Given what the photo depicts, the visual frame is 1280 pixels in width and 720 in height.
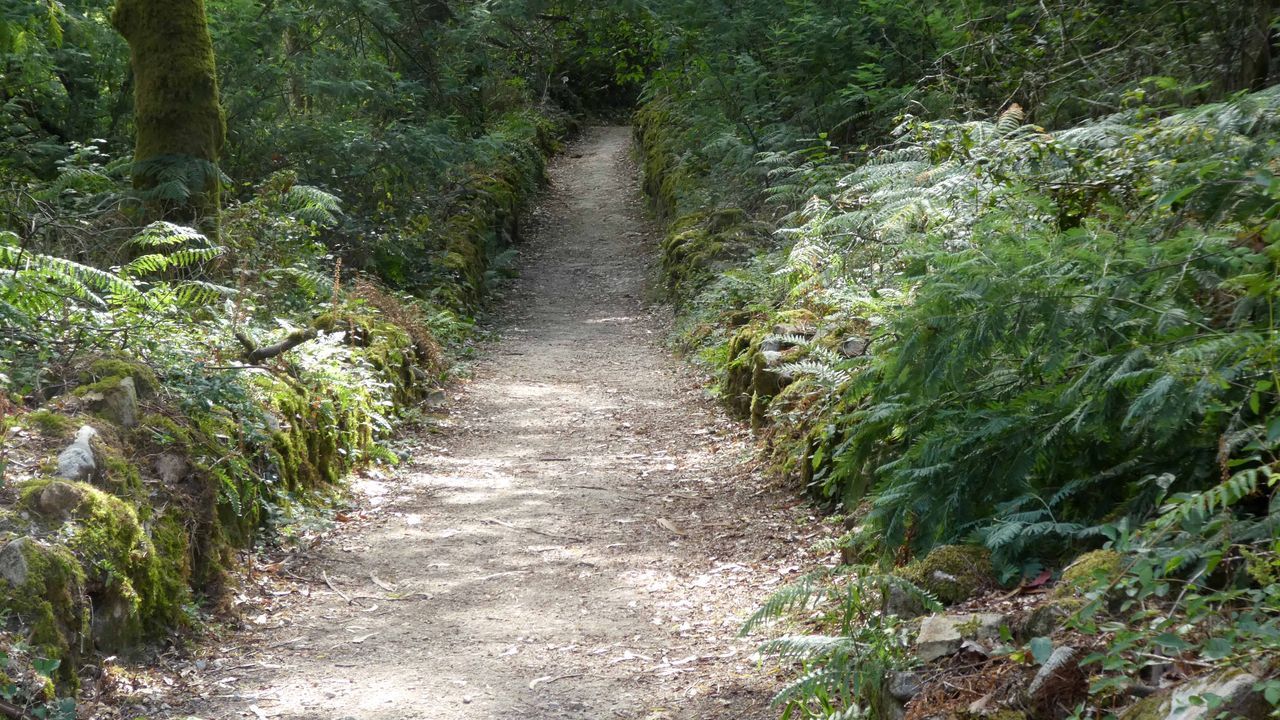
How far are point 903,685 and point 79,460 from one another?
3.73 m

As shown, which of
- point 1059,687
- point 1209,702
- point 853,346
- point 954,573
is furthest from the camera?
point 853,346

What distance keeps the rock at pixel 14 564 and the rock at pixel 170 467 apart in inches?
48.8

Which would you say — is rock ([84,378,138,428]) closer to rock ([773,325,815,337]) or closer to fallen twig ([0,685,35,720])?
fallen twig ([0,685,35,720])

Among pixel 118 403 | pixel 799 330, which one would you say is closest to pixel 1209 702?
pixel 118 403

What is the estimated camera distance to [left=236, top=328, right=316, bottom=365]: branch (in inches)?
254

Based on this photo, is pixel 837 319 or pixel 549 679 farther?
pixel 837 319

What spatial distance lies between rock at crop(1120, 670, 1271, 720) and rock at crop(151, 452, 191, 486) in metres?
4.52

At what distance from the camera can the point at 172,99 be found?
8438mm

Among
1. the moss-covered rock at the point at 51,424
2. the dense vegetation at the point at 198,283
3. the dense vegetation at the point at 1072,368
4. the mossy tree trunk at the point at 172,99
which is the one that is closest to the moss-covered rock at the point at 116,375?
the dense vegetation at the point at 198,283

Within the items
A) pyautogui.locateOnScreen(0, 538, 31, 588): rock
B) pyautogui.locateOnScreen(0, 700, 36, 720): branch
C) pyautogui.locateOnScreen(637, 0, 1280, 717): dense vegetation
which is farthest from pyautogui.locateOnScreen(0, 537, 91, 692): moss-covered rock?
pyautogui.locateOnScreen(637, 0, 1280, 717): dense vegetation

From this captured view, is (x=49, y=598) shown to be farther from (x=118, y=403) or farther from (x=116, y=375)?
(x=116, y=375)

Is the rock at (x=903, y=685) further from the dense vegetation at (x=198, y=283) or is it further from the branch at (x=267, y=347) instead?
the branch at (x=267, y=347)

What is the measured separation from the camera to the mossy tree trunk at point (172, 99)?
8.38 m

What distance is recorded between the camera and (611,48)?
2048 centimetres
